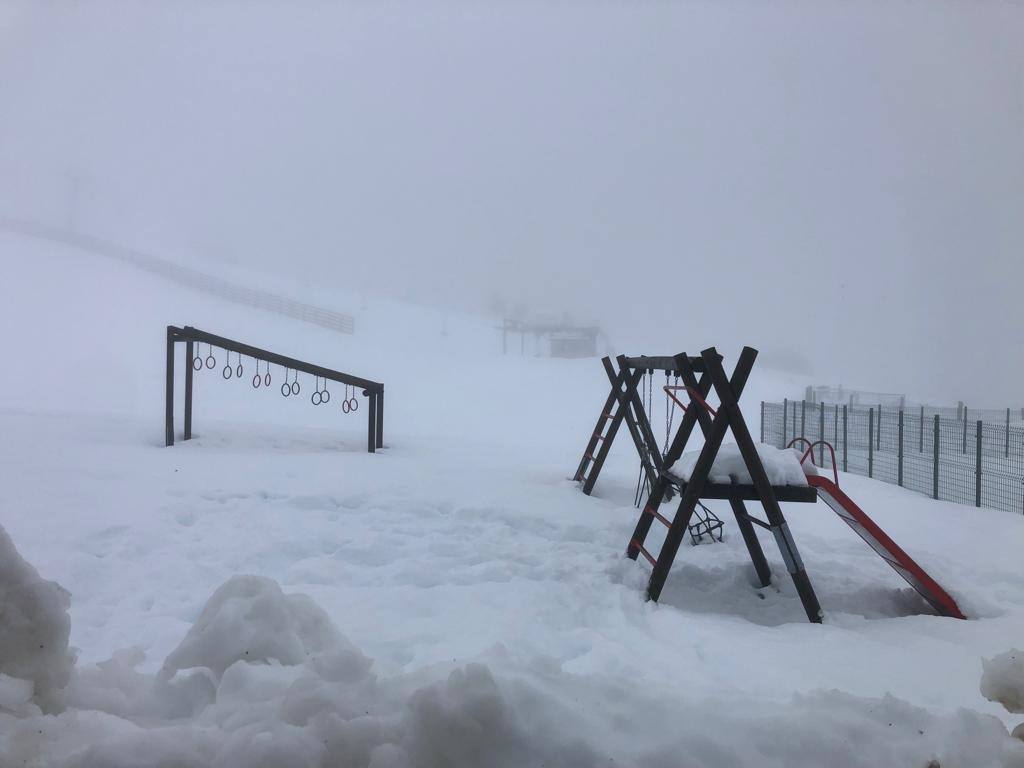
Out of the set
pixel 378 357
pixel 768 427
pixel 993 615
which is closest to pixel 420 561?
pixel 993 615

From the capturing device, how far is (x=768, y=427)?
1484 centimetres

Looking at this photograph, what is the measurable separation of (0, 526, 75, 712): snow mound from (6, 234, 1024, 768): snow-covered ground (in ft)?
0.04

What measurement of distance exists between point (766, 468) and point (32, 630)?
10.6 ft

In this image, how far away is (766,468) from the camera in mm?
3559

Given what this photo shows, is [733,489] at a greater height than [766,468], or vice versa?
[766,468]

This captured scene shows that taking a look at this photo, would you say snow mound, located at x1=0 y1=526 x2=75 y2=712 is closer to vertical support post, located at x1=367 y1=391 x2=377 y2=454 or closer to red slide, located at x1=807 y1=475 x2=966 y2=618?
red slide, located at x1=807 y1=475 x2=966 y2=618

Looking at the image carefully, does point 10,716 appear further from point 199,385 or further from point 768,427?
point 199,385

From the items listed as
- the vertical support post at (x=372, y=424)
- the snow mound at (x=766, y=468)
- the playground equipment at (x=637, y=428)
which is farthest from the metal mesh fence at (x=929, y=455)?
the vertical support post at (x=372, y=424)

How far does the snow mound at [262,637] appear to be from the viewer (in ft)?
5.57

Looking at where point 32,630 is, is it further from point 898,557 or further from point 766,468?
point 898,557

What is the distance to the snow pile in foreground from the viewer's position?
133cm

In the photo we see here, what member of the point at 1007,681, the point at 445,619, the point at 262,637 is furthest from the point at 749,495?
the point at 262,637

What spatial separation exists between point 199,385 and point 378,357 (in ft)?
26.9

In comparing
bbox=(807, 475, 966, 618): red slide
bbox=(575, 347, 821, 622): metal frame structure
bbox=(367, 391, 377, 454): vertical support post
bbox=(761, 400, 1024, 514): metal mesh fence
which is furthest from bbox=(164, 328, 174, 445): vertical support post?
bbox=(761, 400, 1024, 514): metal mesh fence
